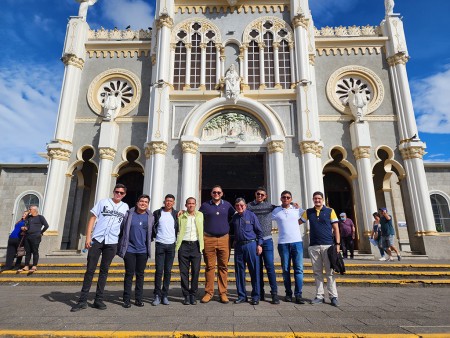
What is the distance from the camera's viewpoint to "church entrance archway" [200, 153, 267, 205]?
14.5 metres

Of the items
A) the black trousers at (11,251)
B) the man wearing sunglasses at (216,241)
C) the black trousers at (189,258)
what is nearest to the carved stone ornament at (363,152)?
the man wearing sunglasses at (216,241)

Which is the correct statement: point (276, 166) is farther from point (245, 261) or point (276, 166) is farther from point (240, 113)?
point (245, 261)

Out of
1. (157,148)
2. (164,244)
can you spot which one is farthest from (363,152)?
(164,244)

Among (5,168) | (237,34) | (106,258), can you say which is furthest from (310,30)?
(5,168)

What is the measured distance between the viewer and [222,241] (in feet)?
19.4

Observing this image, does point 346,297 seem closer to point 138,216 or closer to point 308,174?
point 138,216

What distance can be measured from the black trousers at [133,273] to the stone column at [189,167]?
7516 mm

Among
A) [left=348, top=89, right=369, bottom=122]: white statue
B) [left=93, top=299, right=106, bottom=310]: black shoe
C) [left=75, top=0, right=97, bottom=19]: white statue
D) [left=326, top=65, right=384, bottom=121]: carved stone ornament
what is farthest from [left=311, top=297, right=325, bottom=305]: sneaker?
[left=75, top=0, right=97, bottom=19]: white statue

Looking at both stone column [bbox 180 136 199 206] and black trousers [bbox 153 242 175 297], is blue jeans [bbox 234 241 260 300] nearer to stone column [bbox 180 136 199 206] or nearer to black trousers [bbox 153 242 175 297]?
black trousers [bbox 153 242 175 297]

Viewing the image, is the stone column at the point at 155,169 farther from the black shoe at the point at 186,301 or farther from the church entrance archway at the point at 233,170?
the black shoe at the point at 186,301

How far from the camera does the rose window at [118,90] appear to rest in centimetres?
1617

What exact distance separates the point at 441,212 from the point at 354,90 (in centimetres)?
1017

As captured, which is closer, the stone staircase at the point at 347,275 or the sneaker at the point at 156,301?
the sneaker at the point at 156,301

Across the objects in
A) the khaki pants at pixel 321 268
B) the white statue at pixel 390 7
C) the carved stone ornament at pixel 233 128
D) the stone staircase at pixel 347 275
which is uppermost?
the white statue at pixel 390 7
